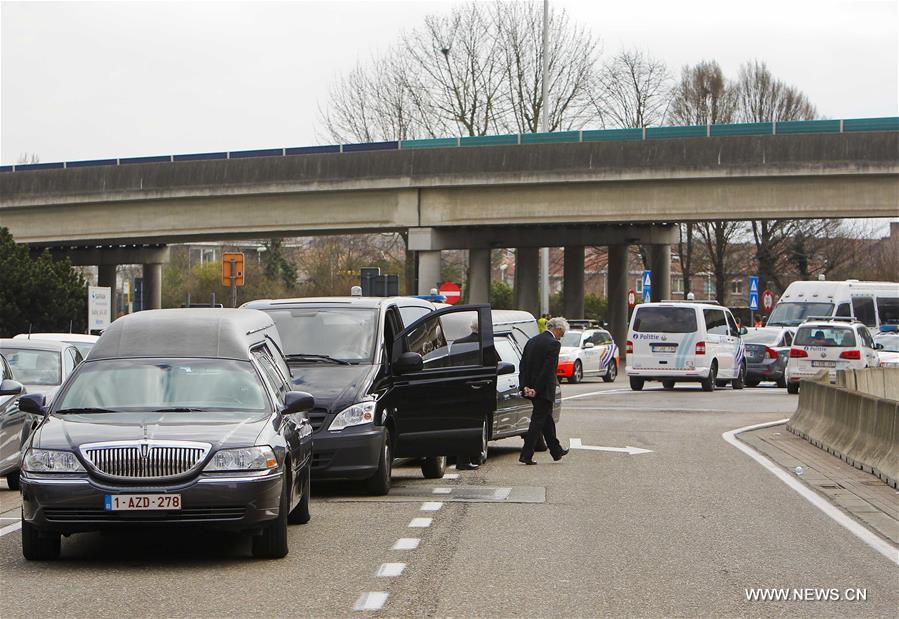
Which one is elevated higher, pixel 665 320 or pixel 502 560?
pixel 665 320

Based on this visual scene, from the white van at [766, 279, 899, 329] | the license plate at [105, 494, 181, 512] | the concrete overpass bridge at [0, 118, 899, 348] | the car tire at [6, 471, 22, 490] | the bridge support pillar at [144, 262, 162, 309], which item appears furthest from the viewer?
the bridge support pillar at [144, 262, 162, 309]

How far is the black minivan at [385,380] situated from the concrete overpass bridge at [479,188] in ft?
102

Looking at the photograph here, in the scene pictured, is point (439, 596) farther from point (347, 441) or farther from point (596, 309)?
point (596, 309)

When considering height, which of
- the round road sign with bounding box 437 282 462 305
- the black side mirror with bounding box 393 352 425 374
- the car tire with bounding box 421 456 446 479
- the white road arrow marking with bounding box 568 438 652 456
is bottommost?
the white road arrow marking with bounding box 568 438 652 456

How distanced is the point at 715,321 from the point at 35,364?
77.2ft

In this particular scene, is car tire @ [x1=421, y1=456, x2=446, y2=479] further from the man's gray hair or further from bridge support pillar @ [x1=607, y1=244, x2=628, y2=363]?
bridge support pillar @ [x1=607, y1=244, x2=628, y2=363]

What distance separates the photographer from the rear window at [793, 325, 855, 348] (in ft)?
118

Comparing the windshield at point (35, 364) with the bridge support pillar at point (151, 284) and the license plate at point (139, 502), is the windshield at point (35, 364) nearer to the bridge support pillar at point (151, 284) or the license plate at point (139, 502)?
the license plate at point (139, 502)

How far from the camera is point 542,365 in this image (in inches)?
672

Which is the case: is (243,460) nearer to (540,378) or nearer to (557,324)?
(540,378)

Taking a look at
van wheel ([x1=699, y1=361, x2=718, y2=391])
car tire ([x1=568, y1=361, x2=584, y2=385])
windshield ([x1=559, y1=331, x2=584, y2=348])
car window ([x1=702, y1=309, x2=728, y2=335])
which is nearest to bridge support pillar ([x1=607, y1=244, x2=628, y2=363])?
windshield ([x1=559, y1=331, x2=584, y2=348])

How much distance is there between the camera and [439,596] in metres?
8.35

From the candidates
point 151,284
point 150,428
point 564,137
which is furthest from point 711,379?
point 151,284

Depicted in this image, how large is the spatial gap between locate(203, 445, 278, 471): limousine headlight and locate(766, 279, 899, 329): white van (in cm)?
3765
